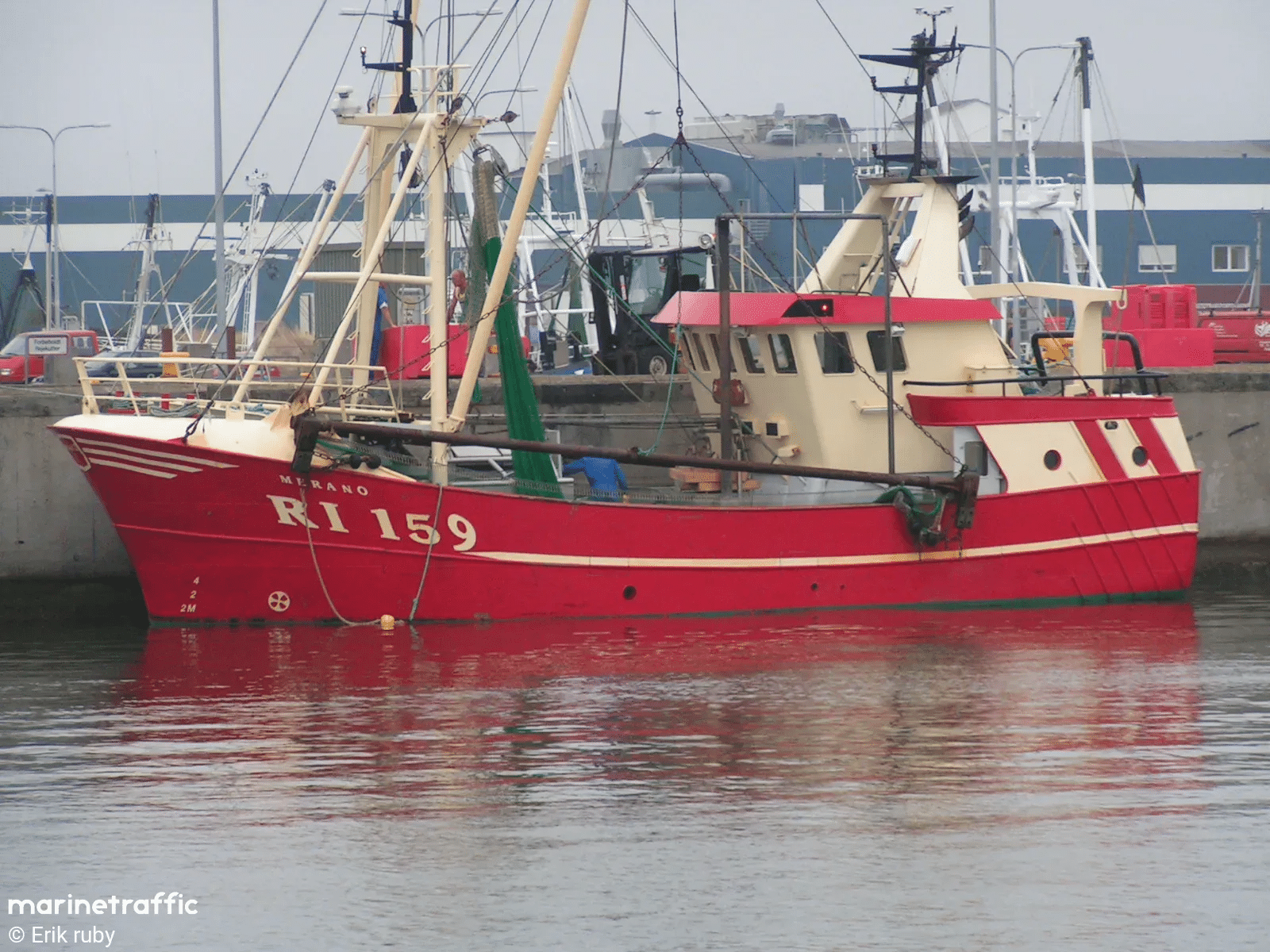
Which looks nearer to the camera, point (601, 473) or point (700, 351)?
point (601, 473)

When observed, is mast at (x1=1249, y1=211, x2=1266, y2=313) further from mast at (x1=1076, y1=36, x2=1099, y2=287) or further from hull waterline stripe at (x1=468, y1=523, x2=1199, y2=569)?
hull waterline stripe at (x1=468, y1=523, x2=1199, y2=569)

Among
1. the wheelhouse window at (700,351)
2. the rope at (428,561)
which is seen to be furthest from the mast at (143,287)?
the rope at (428,561)

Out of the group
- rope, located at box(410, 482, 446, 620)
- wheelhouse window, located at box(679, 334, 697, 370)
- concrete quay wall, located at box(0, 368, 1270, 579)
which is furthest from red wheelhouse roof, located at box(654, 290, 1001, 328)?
rope, located at box(410, 482, 446, 620)

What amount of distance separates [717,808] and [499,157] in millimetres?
10182

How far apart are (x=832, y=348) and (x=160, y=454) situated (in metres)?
6.62

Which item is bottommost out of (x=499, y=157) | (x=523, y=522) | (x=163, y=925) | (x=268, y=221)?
(x=163, y=925)

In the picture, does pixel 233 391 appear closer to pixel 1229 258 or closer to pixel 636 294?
pixel 636 294

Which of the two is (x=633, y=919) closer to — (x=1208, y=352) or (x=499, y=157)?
(x=499, y=157)

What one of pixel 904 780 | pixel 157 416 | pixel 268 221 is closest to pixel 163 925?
pixel 904 780

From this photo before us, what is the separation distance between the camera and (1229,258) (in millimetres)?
53688

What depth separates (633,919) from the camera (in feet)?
24.7

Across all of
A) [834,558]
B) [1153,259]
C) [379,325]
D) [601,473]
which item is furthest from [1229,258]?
[601,473]

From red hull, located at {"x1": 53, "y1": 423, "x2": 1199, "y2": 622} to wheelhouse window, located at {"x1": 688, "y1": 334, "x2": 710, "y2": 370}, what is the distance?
2548 millimetres

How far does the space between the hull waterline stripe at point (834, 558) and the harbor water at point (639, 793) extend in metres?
0.89
